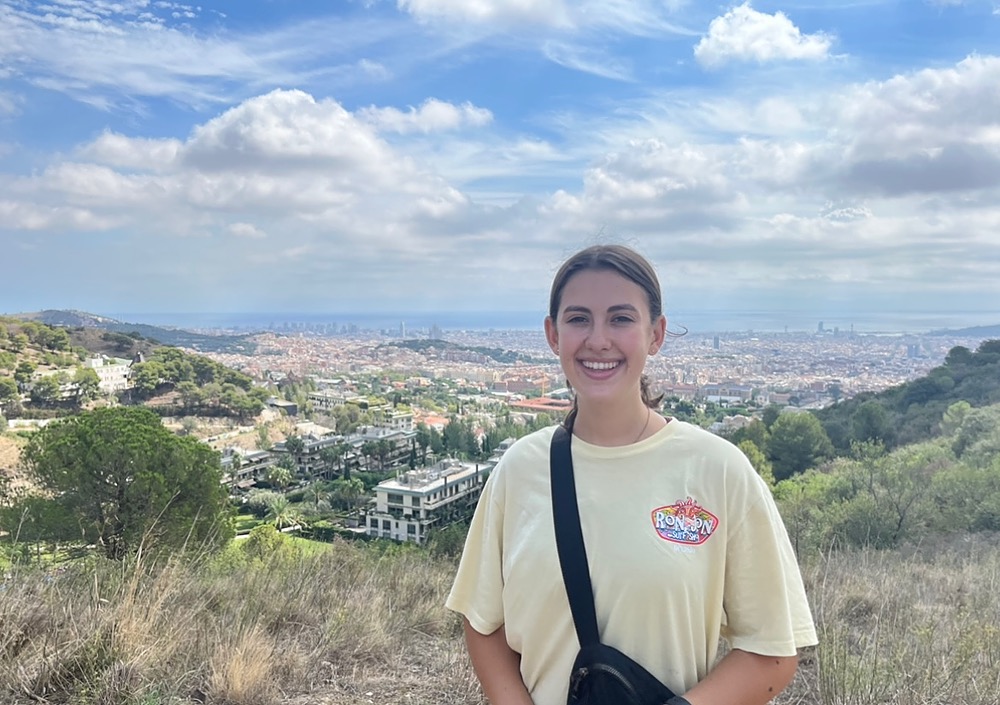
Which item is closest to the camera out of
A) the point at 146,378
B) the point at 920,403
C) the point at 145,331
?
the point at 920,403

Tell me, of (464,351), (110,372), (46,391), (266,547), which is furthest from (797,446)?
(464,351)

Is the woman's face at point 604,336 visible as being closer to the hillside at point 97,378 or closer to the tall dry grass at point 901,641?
the tall dry grass at point 901,641

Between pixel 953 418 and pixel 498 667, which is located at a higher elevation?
pixel 498 667

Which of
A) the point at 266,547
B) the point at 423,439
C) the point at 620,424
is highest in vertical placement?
the point at 620,424

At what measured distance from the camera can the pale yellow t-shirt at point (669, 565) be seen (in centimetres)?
98

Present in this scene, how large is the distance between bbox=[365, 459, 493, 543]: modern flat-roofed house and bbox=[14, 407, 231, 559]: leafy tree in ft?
31.6

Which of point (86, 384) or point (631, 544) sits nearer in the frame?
point (631, 544)

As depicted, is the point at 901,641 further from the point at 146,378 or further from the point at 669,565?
the point at 146,378

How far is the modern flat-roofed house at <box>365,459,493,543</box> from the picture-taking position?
19453mm

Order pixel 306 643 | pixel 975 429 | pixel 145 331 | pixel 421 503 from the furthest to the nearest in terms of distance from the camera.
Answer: pixel 145 331 → pixel 421 503 → pixel 975 429 → pixel 306 643

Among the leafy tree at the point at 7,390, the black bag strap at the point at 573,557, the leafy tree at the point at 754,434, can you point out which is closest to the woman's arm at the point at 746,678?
the black bag strap at the point at 573,557

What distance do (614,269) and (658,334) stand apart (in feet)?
0.56

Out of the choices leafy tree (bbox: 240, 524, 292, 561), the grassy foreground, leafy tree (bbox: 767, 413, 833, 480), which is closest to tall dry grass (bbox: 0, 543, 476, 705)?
the grassy foreground

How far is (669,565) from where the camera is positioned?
977mm
